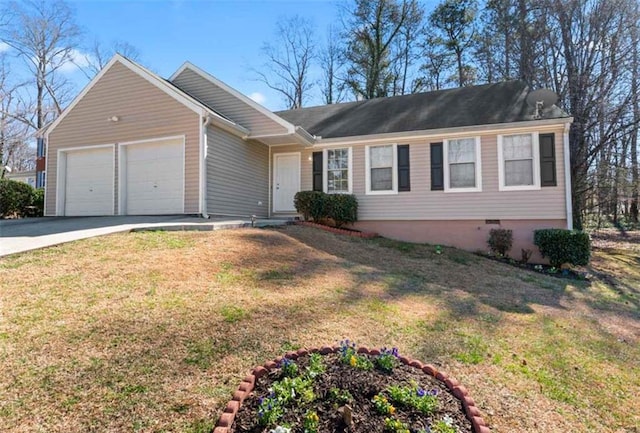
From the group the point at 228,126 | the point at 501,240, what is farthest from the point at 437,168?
the point at 228,126

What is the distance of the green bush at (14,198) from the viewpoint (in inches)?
486

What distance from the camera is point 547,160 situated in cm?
961

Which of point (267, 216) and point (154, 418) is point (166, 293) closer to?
point (154, 418)

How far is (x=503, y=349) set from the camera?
383 cm

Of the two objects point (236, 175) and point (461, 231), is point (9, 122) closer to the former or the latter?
point (236, 175)

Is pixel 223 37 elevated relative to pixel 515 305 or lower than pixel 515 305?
elevated

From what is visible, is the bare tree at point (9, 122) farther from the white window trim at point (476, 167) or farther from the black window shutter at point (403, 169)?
the white window trim at point (476, 167)

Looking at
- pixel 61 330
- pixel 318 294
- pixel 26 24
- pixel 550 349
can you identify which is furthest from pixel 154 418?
pixel 26 24

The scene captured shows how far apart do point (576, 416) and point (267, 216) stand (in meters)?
10.7

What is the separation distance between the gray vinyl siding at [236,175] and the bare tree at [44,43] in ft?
76.7

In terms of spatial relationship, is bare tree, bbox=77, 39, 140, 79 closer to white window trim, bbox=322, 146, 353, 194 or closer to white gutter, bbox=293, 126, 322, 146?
white gutter, bbox=293, 126, 322, 146

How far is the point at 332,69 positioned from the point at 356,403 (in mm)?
25955

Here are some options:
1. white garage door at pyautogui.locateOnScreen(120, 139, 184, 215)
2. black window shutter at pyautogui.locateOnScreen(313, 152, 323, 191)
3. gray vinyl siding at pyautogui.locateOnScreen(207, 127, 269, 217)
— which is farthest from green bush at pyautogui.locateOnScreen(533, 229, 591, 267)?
white garage door at pyautogui.locateOnScreen(120, 139, 184, 215)

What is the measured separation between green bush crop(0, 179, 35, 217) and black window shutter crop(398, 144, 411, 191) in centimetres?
1295
